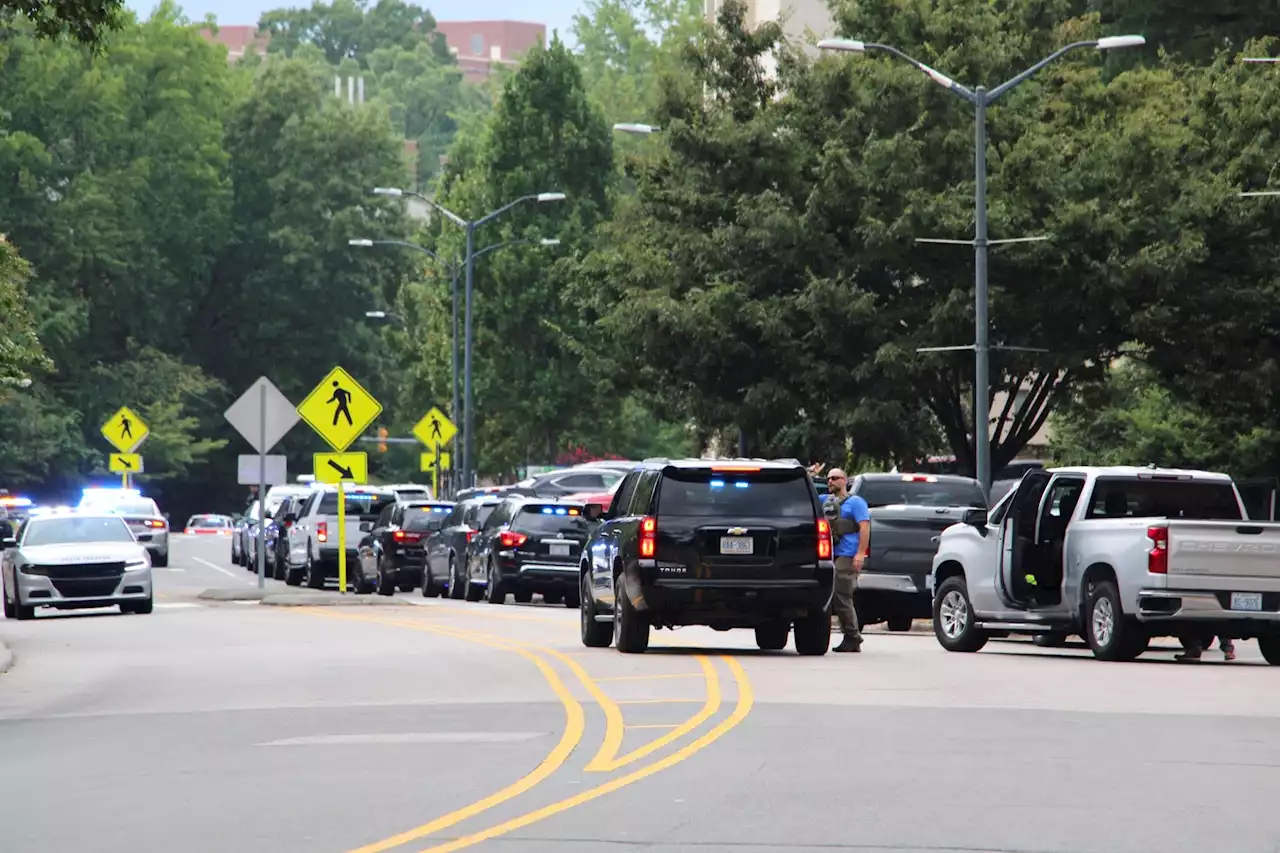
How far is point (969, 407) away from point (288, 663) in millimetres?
31012

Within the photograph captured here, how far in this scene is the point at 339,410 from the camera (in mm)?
41250

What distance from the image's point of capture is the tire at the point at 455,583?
43.1 meters

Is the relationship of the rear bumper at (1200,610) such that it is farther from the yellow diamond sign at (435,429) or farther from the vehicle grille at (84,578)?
the yellow diamond sign at (435,429)

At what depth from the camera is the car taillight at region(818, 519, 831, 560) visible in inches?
965

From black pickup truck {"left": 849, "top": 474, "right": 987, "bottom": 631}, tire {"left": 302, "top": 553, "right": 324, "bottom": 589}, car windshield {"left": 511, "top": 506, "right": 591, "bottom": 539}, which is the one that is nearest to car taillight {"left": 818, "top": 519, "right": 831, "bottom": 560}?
black pickup truck {"left": 849, "top": 474, "right": 987, "bottom": 631}

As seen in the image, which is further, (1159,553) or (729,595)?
(729,595)

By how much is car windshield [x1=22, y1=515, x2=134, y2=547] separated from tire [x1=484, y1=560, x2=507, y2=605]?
538cm

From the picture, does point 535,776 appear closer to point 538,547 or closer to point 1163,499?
point 1163,499

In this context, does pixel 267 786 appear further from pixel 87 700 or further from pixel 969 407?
pixel 969 407

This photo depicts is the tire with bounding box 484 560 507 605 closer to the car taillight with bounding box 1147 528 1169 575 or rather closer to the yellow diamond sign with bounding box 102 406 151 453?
the car taillight with bounding box 1147 528 1169 575

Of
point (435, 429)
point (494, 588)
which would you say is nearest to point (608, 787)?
point (494, 588)

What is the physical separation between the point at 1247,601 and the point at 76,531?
1909 cm

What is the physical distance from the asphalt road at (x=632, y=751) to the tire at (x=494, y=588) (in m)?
13.1

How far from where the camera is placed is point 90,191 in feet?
317
